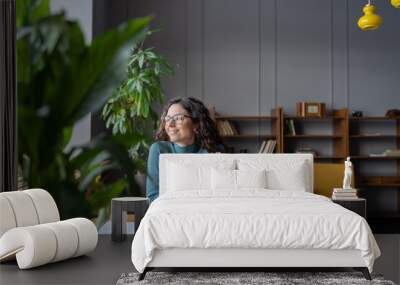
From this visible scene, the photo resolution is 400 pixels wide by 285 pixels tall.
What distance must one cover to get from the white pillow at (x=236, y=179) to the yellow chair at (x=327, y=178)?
0.96m

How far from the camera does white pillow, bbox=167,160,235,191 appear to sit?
5.06 metres

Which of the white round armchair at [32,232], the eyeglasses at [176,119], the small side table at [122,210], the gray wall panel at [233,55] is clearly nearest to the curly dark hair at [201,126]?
the eyeglasses at [176,119]

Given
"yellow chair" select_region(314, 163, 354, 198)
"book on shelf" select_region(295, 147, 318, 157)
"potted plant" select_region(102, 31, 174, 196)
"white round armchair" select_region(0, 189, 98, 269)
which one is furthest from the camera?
"book on shelf" select_region(295, 147, 318, 157)

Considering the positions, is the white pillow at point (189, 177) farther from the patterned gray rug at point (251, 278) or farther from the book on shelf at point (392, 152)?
the book on shelf at point (392, 152)

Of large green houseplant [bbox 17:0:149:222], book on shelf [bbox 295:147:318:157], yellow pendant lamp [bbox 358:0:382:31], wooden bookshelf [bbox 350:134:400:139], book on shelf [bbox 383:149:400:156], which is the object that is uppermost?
yellow pendant lamp [bbox 358:0:382:31]

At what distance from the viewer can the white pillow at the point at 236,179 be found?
195 inches

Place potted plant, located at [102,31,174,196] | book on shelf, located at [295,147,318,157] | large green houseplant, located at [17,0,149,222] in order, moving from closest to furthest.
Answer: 1. large green houseplant, located at [17,0,149,222]
2. potted plant, located at [102,31,174,196]
3. book on shelf, located at [295,147,318,157]

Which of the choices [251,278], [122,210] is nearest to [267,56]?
[122,210]

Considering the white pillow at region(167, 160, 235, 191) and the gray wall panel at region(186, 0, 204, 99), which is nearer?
the white pillow at region(167, 160, 235, 191)

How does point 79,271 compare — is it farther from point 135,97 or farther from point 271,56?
point 271,56

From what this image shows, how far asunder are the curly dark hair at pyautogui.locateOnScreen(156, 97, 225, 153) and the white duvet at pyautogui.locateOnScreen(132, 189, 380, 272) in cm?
192

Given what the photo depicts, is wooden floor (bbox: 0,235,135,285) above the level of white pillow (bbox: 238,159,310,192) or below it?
below

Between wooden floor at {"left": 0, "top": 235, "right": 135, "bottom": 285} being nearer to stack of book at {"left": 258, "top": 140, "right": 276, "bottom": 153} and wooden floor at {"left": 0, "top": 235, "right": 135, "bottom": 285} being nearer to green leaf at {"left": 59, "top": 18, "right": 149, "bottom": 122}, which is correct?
green leaf at {"left": 59, "top": 18, "right": 149, "bottom": 122}

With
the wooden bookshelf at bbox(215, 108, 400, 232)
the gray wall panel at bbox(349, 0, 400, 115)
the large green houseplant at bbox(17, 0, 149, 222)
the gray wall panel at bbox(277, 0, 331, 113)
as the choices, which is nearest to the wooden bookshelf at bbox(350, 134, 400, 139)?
the wooden bookshelf at bbox(215, 108, 400, 232)
